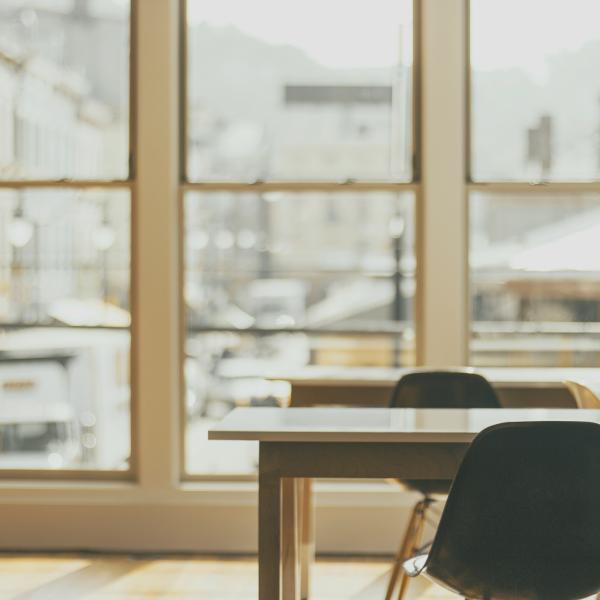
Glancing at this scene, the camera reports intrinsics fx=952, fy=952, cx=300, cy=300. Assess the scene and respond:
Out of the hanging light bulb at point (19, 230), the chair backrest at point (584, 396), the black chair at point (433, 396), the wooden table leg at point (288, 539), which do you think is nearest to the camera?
the wooden table leg at point (288, 539)

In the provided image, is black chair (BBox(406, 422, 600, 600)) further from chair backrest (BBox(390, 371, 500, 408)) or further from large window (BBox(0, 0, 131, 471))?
large window (BBox(0, 0, 131, 471))

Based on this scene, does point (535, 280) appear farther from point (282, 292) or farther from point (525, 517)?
point (525, 517)

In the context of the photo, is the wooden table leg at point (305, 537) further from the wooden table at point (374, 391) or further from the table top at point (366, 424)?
the table top at point (366, 424)

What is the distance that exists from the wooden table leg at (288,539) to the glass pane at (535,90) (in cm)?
228

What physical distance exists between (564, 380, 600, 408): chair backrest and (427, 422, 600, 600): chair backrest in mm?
1020

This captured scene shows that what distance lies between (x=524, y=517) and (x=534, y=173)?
2.83 m

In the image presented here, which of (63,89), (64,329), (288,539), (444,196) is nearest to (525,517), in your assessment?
(288,539)

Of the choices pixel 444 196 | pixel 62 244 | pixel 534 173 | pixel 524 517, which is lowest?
pixel 524 517

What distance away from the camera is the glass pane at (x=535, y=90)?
4629 mm

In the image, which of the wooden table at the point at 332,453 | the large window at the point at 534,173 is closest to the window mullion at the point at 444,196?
the large window at the point at 534,173

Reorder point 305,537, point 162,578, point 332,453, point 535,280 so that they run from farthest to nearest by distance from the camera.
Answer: point 535,280 → point 162,578 → point 305,537 → point 332,453

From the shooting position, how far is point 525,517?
211cm

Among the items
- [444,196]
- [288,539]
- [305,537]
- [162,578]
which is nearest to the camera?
[288,539]

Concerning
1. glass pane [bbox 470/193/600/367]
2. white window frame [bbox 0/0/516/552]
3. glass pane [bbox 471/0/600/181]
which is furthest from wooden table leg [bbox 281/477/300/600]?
glass pane [bbox 471/0/600/181]
